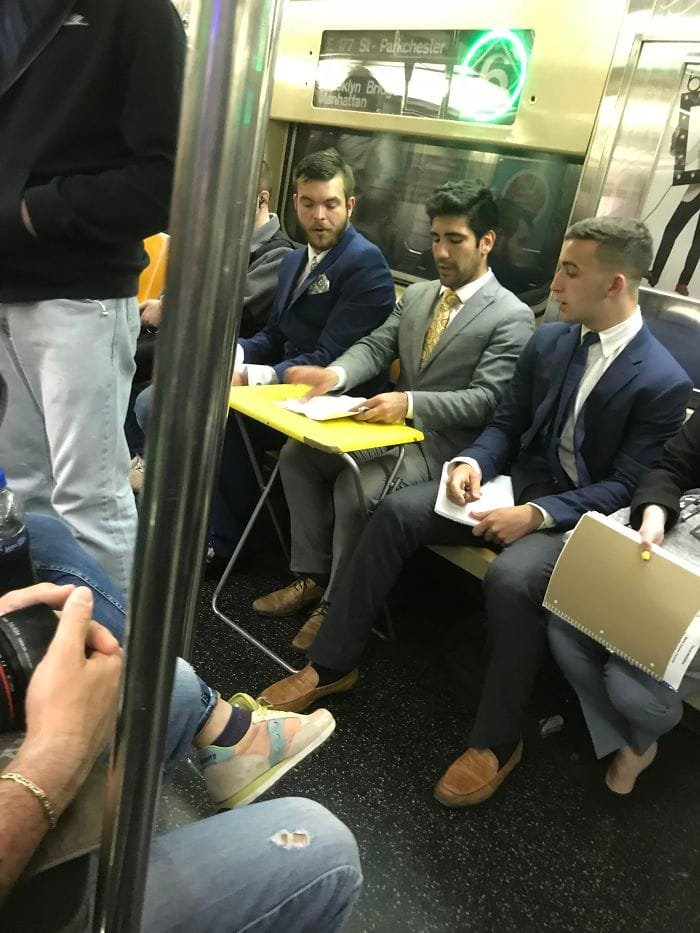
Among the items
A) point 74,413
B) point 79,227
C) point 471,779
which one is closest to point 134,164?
point 79,227

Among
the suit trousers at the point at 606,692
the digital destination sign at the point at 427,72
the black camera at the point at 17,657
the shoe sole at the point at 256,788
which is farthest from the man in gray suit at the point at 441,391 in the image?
the black camera at the point at 17,657

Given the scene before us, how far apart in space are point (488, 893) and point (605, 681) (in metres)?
0.62

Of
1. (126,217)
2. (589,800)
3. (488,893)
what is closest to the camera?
(126,217)

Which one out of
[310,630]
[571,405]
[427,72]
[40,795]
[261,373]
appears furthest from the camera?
[427,72]

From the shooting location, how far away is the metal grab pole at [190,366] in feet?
1.11

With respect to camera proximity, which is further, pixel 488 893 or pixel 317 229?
pixel 317 229

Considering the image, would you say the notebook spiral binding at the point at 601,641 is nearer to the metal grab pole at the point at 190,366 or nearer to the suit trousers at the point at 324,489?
the suit trousers at the point at 324,489

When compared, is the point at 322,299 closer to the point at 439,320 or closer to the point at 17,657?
the point at 439,320

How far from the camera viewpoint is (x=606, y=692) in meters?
1.90

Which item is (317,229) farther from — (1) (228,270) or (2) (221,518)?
(1) (228,270)

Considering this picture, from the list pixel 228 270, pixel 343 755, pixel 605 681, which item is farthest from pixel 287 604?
pixel 228 270

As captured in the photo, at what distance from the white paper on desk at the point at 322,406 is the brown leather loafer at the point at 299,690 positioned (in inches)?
32.5

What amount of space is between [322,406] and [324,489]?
42 centimetres

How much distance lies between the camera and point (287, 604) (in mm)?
2652
